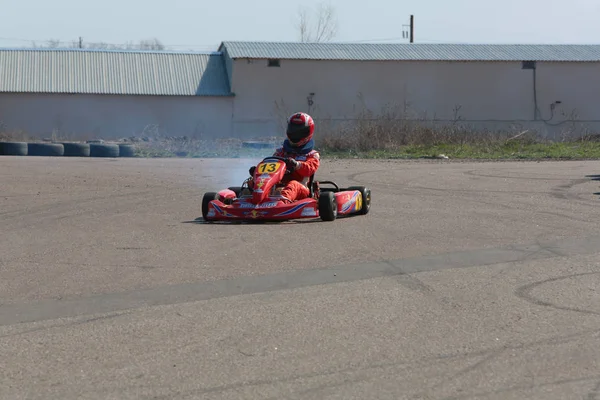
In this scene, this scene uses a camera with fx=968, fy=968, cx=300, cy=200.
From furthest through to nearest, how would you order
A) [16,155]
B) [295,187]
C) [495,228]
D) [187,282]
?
1. [16,155]
2. [295,187]
3. [495,228]
4. [187,282]

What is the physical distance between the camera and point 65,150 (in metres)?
25.4

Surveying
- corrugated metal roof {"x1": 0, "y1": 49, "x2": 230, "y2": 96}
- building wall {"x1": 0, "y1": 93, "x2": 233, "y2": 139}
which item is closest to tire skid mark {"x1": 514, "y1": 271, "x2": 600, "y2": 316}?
building wall {"x1": 0, "y1": 93, "x2": 233, "y2": 139}

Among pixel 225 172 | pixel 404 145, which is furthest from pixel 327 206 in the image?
pixel 404 145

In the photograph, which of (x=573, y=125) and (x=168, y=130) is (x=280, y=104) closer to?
(x=168, y=130)

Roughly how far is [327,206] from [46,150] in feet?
52.6

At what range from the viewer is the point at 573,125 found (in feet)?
136

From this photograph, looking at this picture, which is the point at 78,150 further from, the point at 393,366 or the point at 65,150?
the point at 393,366

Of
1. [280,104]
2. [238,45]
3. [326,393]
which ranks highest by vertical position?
[238,45]

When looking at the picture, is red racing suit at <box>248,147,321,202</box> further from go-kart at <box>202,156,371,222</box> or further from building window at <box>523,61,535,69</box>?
building window at <box>523,61,535,69</box>

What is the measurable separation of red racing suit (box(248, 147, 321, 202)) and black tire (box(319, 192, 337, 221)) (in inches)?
14.3

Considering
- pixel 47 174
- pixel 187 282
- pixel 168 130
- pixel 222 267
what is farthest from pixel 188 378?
pixel 168 130

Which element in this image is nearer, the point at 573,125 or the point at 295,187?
the point at 295,187

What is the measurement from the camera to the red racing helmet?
11734mm

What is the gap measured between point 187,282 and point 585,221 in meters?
5.32
